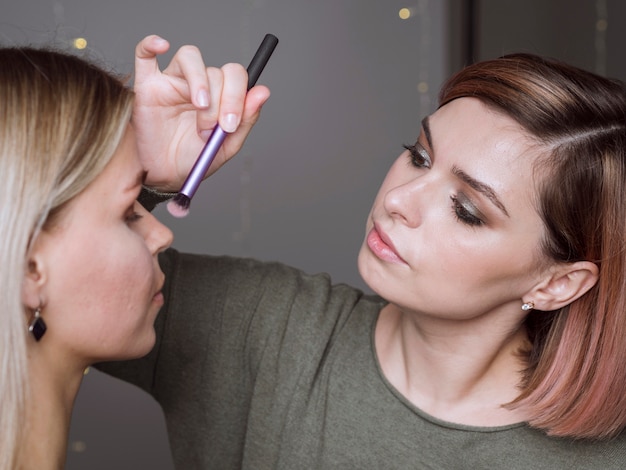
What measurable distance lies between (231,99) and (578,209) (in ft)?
1.80

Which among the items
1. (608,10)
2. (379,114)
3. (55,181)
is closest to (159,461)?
(379,114)

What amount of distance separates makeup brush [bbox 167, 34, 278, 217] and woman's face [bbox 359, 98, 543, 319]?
283 millimetres

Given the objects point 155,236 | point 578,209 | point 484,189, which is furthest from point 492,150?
point 155,236

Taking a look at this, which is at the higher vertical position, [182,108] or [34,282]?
[182,108]

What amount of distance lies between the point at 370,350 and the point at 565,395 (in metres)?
0.33

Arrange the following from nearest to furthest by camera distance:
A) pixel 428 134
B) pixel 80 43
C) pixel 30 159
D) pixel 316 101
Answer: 1. pixel 30 159
2. pixel 428 134
3. pixel 80 43
4. pixel 316 101

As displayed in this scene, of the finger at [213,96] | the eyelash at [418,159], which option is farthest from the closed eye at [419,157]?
the finger at [213,96]

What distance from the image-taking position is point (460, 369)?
55.8 inches

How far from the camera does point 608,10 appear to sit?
229 centimetres

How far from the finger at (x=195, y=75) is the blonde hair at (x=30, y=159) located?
146mm

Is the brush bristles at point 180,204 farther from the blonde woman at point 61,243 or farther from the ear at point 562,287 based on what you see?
the ear at point 562,287

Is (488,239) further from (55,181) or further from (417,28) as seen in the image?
(417,28)

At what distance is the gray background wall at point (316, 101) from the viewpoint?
2.24 metres

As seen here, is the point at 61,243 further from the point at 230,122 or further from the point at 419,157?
the point at 419,157
